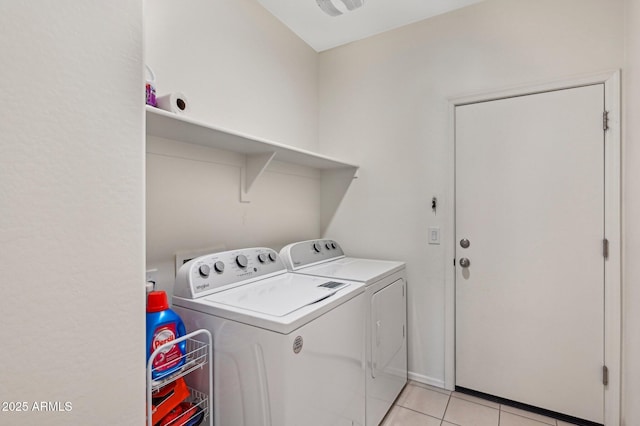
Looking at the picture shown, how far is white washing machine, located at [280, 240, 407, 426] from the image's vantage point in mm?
1654

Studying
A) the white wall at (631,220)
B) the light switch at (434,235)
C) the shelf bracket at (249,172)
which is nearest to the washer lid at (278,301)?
the shelf bracket at (249,172)

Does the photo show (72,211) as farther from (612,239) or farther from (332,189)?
(612,239)

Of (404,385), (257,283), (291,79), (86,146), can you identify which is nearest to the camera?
(86,146)

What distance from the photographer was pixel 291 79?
2387 mm

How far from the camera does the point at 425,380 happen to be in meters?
2.21

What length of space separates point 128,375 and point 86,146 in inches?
21.6

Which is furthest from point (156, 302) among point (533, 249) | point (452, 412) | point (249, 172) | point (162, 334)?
point (533, 249)

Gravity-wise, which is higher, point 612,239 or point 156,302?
point 612,239

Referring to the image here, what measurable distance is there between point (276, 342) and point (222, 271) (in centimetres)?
55

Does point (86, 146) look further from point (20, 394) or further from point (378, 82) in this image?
point (378, 82)

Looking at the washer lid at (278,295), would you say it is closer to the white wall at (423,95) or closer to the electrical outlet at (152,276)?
the electrical outlet at (152,276)

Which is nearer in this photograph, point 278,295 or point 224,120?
point 278,295

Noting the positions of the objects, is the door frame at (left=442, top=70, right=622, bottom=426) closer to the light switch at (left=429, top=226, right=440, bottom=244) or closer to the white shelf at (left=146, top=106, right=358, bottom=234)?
the light switch at (left=429, top=226, right=440, bottom=244)

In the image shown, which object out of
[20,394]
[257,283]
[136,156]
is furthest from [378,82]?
[20,394]
